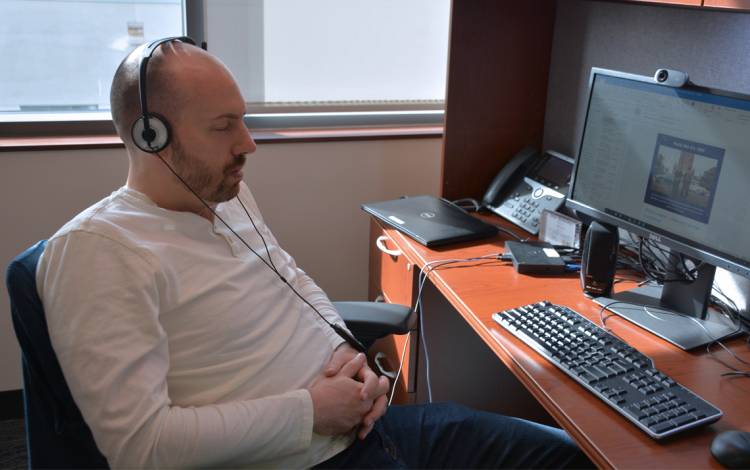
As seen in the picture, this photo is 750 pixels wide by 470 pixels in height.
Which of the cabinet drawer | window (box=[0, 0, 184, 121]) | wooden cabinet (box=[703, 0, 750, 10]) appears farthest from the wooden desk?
window (box=[0, 0, 184, 121])

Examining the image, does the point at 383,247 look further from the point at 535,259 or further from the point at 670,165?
the point at 670,165

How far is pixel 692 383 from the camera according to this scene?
1.24 meters

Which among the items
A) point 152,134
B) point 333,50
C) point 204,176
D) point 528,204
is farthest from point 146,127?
point 333,50

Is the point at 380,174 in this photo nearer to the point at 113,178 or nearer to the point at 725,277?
the point at 113,178

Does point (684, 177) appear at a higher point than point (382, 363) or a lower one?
higher

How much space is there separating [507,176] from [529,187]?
0.29 ft

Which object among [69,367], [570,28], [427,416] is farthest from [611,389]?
[570,28]

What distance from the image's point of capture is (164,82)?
1.22 metres

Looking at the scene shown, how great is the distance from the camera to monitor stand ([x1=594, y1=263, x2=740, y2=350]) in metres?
1.39

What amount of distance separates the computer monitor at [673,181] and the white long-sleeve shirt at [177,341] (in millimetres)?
690

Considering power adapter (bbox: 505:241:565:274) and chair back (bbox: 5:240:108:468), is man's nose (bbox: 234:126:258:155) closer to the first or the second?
chair back (bbox: 5:240:108:468)

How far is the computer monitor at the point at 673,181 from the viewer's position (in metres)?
1.33

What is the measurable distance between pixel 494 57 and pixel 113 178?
123 centimetres

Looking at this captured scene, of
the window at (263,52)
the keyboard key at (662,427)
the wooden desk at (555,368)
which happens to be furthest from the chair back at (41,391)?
the window at (263,52)
